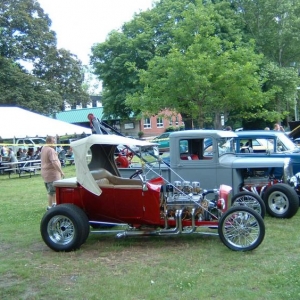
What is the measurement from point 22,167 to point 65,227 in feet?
49.4

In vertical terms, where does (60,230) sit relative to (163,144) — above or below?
below

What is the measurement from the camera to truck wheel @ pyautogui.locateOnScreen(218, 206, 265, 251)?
7078 millimetres

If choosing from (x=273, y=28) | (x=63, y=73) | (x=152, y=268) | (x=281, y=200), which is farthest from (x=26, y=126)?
(x=63, y=73)

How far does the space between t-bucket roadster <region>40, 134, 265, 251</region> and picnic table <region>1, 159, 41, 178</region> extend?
46.6 feet

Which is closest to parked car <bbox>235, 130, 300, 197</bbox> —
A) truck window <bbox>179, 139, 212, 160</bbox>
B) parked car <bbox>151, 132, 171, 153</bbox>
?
truck window <bbox>179, 139, 212, 160</bbox>

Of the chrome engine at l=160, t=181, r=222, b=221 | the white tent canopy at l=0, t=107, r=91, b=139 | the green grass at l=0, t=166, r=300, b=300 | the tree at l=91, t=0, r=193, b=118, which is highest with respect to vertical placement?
the tree at l=91, t=0, r=193, b=118

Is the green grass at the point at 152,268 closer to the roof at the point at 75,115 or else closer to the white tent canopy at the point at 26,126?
the white tent canopy at the point at 26,126

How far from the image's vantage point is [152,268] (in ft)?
21.1

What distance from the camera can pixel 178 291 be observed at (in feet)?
17.9

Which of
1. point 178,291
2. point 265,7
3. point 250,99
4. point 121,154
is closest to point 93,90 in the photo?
point 265,7

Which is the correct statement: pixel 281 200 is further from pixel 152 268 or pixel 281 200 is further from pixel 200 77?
pixel 200 77

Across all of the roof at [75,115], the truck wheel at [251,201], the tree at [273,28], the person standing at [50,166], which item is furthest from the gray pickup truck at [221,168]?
the roof at [75,115]

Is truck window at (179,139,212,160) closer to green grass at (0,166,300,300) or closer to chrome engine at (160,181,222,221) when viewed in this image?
green grass at (0,166,300,300)

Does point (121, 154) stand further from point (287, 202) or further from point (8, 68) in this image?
point (8, 68)
